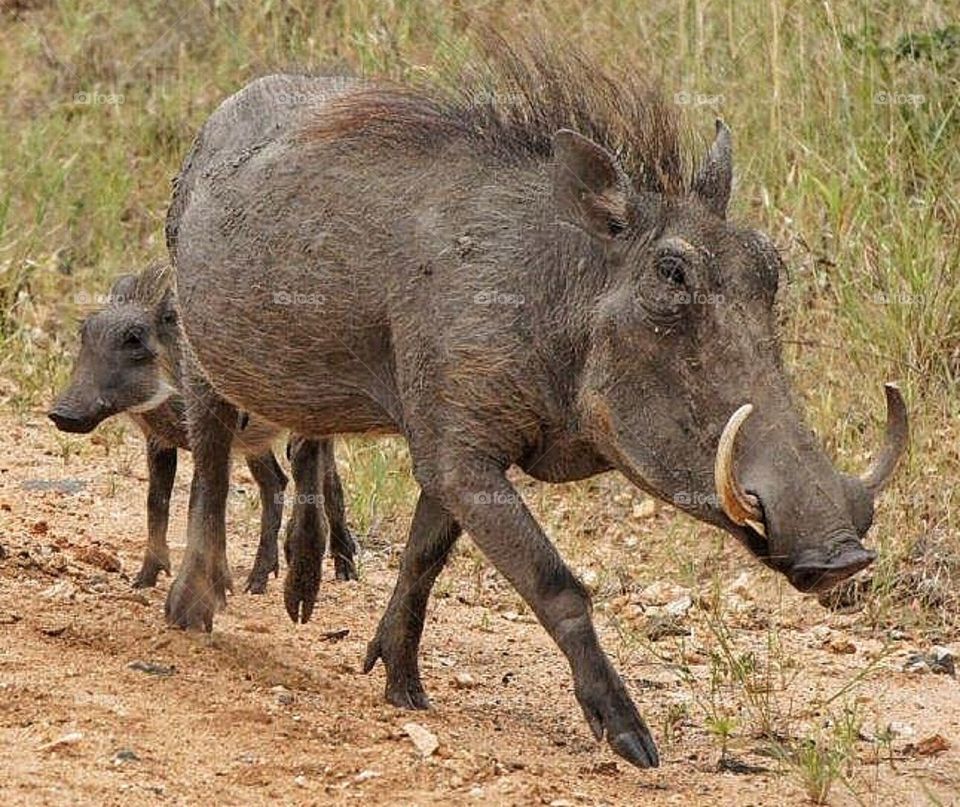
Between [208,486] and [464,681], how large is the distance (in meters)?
0.95

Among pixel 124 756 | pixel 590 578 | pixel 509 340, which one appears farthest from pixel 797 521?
pixel 590 578

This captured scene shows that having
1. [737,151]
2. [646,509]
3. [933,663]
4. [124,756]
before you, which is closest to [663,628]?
[933,663]

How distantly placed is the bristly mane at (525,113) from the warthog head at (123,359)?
159 centimetres

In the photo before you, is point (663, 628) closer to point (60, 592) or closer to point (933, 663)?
point (933, 663)

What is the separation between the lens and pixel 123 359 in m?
6.61

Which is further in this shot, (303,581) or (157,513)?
(157,513)

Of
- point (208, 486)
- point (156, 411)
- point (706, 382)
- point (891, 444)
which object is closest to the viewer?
point (706, 382)

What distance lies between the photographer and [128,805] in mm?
3795

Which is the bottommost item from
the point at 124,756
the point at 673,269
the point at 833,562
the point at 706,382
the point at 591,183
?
the point at 124,756

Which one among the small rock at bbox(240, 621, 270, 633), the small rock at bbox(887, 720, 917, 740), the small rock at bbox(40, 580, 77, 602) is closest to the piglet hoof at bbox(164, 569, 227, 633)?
the small rock at bbox(240, 621, 270, 633)

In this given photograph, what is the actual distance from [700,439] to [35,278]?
5046mm

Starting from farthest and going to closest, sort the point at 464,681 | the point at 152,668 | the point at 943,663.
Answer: the point at 943,663 < the point at 464,681 < the point at 152,668

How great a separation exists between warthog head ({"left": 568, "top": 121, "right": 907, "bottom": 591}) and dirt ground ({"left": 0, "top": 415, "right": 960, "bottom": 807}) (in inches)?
22.6

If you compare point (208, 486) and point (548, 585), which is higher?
Answer: point (548, 585)
